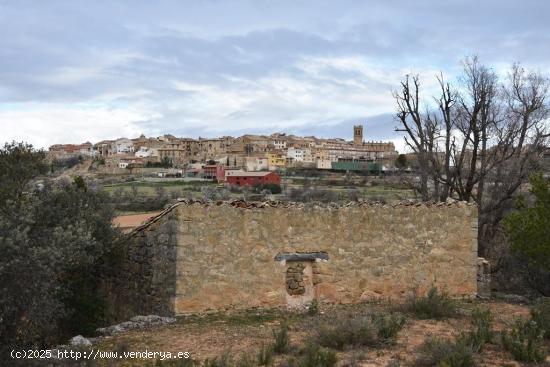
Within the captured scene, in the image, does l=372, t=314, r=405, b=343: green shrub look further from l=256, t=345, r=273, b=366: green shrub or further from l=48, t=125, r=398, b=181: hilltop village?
l=48, t=125, r=398, b=181: hilltop village

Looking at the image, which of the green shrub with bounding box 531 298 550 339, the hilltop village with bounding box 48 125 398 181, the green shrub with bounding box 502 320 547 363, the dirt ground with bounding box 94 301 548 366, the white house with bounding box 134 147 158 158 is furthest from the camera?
the white house with bounding box 134 147 158 158

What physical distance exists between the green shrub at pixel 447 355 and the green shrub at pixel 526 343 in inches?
22.7

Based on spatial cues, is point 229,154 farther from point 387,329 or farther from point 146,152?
point 387,329

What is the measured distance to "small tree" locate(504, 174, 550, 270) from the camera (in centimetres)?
951

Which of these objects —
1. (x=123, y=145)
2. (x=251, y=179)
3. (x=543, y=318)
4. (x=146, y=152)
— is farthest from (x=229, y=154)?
(x=543, y=318)

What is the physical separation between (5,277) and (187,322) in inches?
149

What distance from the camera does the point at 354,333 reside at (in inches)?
276

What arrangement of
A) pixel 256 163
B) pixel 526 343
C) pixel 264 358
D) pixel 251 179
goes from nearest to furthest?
pixel 264 358
pixel 526 343
pixel 251 179
pixel 256 163

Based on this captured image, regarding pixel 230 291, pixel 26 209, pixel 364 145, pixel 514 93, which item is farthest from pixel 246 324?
pixel 364 145

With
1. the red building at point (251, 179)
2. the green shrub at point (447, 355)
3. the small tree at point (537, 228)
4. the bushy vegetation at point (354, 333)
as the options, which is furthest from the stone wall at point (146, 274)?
the red building at point (251, 179)

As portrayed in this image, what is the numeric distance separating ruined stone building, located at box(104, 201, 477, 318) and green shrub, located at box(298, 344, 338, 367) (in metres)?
3.16

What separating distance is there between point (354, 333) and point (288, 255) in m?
2.63

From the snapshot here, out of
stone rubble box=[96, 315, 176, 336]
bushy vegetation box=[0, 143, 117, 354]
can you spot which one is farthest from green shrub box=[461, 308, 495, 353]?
bushy vegetation box=[0, 143, 117, 354]

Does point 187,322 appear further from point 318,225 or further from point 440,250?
point 440,250
